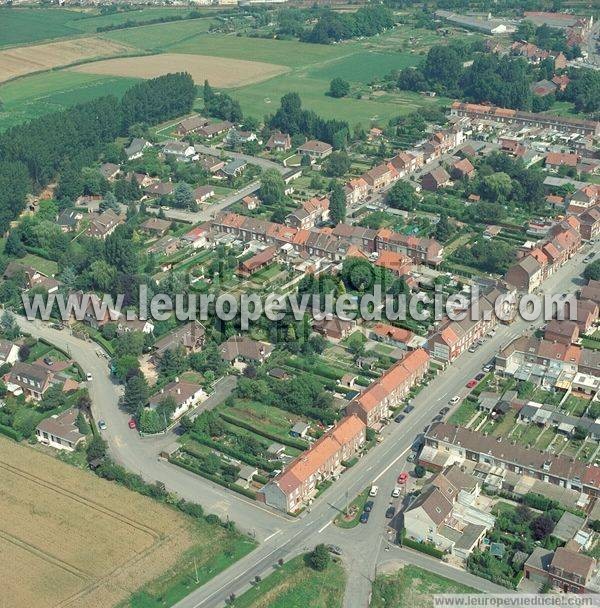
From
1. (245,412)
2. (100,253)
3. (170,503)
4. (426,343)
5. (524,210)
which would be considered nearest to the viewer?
(170,503)

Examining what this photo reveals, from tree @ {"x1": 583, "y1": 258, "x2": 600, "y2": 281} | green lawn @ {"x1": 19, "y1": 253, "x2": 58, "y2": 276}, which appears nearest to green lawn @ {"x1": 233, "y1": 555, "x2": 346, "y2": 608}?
tree @ {"x1": 583, "y1": 258, "x2": 600, "y2": 281}

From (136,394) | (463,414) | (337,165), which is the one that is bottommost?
(463,414)

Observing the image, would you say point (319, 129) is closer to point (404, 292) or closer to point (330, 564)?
point (404, 292)

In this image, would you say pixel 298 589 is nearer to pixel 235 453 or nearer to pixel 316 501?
pixel 316 501

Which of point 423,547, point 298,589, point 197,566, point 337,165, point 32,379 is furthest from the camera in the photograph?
point 337,165

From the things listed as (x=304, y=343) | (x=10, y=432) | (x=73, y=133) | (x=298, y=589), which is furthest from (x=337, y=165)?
(x=298, y=589)

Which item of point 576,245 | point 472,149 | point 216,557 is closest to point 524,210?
point 576,245

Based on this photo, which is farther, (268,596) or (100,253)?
(100,253)

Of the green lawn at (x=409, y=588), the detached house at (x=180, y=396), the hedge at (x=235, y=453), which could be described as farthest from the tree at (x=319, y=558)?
the detached house at (x=180, y=396)
